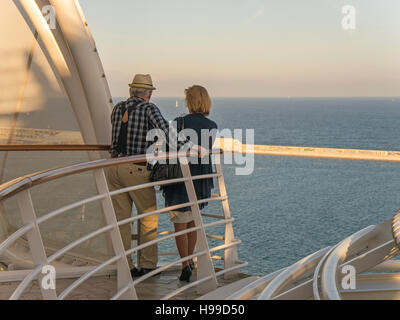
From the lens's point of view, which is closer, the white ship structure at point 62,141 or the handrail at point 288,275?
the handrail at point 288,275

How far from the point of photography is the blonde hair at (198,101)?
128 inches

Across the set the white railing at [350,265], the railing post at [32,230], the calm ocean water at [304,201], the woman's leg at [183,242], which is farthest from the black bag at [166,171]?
the calm ocean water at [304,201]

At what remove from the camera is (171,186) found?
3398mm

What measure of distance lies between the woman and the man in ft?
0.37

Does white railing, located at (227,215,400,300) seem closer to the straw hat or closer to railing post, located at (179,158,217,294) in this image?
railing post, located at (179,158,217,294)

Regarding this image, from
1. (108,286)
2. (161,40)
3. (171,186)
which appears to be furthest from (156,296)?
(161,40)

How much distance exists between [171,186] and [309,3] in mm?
70925

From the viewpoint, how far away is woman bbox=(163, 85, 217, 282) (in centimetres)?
325

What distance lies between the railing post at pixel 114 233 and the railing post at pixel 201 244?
2.07ft

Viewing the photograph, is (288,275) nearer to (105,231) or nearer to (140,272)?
(105,231)

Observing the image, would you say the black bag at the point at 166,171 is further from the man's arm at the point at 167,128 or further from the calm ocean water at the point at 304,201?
the calm ocean water at the point at 304,201

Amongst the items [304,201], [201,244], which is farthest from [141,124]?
[304,201]

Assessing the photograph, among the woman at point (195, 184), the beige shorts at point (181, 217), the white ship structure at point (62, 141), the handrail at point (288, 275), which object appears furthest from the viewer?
the white ship structure at point (62, 141)

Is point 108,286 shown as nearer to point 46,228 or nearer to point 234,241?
point 234,241
